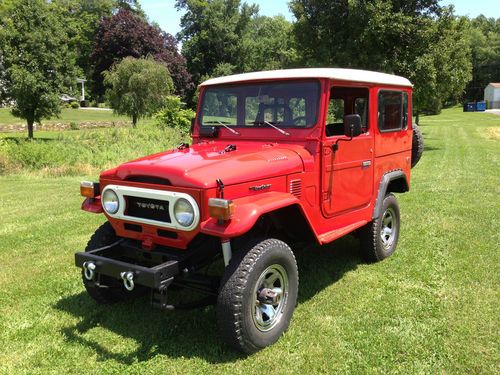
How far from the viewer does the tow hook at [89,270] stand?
3.65 metres

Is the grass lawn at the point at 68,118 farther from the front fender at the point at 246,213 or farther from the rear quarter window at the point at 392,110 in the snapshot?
the front fender at the point at 246,213

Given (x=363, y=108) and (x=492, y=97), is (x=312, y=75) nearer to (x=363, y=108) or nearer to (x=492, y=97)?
(x=363, y=108)

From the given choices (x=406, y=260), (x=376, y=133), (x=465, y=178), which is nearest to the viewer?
(x=376, y=133)

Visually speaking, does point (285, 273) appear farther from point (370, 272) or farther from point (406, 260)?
point (406, 260)

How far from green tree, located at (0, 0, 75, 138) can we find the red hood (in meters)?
21.3

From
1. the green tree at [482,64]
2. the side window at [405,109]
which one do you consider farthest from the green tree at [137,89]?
the green tree at [482,64]

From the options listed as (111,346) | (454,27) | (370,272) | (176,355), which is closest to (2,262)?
(111,346)

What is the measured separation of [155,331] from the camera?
3.94 meters

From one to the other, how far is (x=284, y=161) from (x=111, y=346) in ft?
6.86

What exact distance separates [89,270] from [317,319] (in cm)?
201

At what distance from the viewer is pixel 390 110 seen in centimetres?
556

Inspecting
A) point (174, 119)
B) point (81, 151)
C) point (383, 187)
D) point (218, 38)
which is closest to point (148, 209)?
point (383, 187)

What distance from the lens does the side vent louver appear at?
4.05 metres

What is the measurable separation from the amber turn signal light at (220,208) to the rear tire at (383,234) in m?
2.63
